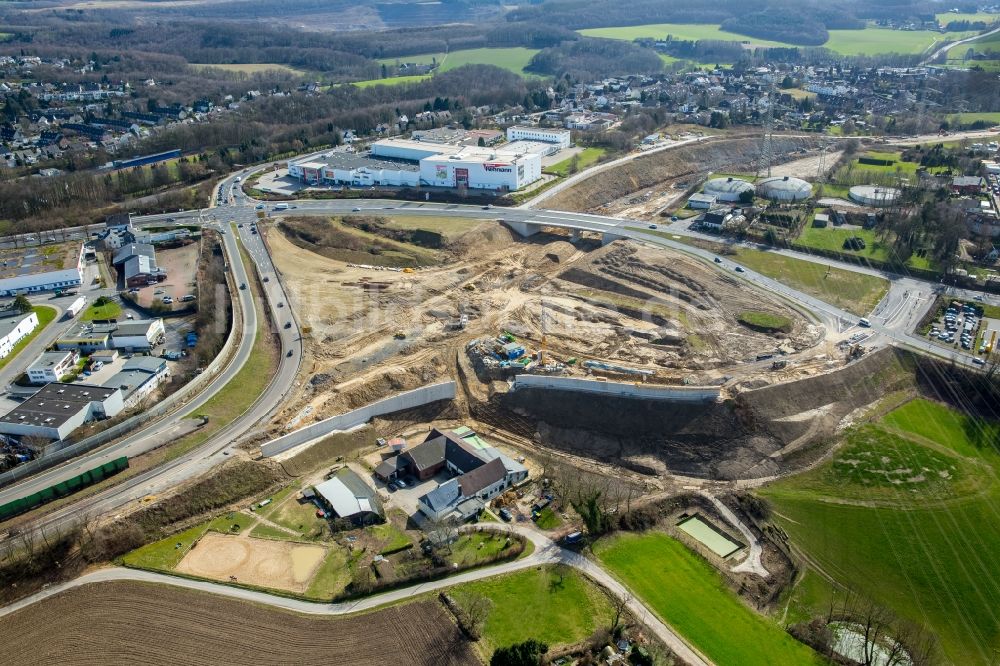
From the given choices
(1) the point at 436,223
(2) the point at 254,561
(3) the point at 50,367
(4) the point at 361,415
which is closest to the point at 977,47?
(1) the point at 436,223

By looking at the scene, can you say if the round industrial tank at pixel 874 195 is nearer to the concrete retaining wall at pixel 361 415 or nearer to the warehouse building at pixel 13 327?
the concrete retaining wall at pixel 361 415

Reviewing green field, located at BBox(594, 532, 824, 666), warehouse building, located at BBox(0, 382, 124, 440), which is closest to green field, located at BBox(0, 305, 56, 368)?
warehouse building, located at BBox(0, 382, 124, 440)

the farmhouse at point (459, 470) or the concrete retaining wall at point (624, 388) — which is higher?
the concrete retaining wall at point (624, 388)

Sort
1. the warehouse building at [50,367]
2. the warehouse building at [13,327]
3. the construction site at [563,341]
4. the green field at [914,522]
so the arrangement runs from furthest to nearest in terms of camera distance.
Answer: the warehouse building at [13,327] < the warehouse building at [50,367] < the construction site at [563,341] < the green field at [914,522]

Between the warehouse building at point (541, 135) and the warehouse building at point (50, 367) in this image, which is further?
the warehouse building at point (541, 135)

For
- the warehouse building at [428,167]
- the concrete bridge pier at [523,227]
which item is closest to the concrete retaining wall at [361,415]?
the concrete bridge pier at [523,227]

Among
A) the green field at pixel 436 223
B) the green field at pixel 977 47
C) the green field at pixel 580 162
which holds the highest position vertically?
the green field at pixel 977 47

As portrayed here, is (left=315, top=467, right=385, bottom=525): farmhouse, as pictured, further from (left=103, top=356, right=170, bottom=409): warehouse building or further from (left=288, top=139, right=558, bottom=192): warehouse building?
(left=288, top=139, right=558, bottom=192): warehouse building
